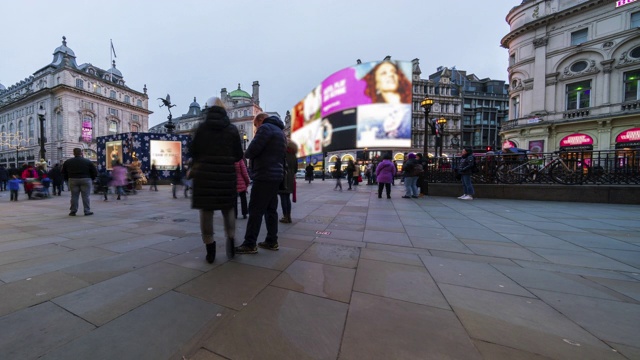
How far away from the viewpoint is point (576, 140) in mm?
21562

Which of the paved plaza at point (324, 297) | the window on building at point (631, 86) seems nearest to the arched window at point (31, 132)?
the paved plaza at point (324, 297)

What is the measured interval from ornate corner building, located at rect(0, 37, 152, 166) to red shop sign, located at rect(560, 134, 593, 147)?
6706cm

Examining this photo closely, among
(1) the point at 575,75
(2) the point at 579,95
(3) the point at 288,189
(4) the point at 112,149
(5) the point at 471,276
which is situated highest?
→ (1) the point at 575,75

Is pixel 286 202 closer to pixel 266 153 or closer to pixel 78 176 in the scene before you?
pixel 266 153

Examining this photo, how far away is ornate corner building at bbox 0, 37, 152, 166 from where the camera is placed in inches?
1702

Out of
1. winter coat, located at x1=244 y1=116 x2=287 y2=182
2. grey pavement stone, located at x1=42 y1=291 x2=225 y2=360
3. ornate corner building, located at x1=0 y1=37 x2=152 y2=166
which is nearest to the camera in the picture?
grey pavement stone, located at x1=42 y1=291 x2=225 y2=360

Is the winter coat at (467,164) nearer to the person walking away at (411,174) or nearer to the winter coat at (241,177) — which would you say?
the person walking away at (411,174)

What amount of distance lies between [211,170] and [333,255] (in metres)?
A: 1.78

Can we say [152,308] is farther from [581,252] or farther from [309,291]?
[581,252]

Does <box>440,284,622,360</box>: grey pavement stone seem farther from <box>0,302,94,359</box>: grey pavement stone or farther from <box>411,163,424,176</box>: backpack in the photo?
<box>411,163,424,176</box>: backpack

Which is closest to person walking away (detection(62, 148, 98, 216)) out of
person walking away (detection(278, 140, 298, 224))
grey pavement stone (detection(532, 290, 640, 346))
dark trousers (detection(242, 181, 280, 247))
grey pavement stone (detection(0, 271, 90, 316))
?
grey pavement stone (detection(0, 271, 90, 316))

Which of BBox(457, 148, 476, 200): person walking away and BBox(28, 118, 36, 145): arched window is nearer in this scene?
BBox(457, 148, 476, 200): person walking away

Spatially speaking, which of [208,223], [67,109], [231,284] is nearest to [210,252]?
[208,223]

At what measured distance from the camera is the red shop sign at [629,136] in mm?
18891
